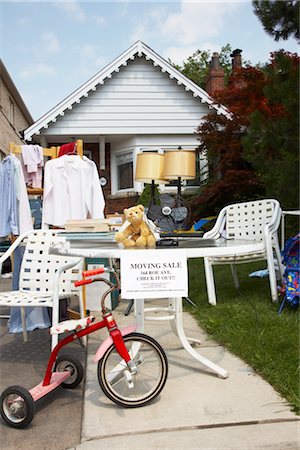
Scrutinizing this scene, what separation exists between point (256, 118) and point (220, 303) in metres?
1.87

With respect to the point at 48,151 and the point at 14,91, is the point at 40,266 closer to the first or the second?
the point at 48,151

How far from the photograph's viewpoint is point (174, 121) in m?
11.5

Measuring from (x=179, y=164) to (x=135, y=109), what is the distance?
7.05 metres

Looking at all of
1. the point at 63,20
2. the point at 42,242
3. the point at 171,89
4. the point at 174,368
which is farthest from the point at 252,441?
the point at 171,89

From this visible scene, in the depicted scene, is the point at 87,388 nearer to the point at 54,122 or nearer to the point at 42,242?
the point at 42,242

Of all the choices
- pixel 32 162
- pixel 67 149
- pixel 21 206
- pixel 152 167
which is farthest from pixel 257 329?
pixel 32 162

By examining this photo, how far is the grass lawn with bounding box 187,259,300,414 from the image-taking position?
264 centimetres

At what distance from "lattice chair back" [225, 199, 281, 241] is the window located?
705 centimetres

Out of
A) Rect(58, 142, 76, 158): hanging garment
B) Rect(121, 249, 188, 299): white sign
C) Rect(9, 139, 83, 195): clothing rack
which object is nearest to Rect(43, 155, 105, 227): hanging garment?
Rect(9, 139, 83, 195): clothing rack

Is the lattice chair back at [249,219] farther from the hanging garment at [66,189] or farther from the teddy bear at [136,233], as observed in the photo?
the teddy bear at [136,233]

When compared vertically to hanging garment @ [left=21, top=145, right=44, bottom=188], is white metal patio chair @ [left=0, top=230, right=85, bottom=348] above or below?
below

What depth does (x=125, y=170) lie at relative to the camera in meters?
12.1

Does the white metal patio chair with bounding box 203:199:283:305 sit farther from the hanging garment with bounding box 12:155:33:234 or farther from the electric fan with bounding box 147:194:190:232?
the hanging garment with bounding box 12:155:33:234

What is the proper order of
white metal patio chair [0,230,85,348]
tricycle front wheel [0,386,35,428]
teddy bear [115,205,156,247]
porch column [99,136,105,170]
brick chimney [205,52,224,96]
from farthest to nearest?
brick chimney [205,52,224,96]
porch column [99,136,105,170]
white metal patio chair [0,230,85,348]
teddy bear [115,205,156,247]
tricycle front wheel [0,386,35,428]
